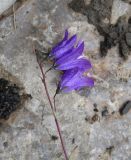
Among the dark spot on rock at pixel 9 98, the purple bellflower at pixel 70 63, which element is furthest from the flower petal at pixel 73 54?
the dark spot on rock at pixel 9 98

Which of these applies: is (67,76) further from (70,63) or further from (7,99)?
(7,99)

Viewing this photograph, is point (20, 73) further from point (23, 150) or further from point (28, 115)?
point (23, 150)

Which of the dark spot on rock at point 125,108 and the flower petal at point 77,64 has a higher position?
the flower petal at point 77,64

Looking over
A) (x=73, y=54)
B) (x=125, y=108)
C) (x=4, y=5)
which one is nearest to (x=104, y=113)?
(x=125, y=108)

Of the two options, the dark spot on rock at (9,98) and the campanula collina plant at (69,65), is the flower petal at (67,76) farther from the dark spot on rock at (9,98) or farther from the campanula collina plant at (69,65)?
the dark spot on rock at (9,98)

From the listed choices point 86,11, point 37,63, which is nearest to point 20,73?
point 37,63

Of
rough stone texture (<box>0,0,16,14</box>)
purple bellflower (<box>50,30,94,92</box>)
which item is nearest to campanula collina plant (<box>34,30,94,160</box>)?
purple bellflower (<box>50,30,94,92</box>)
